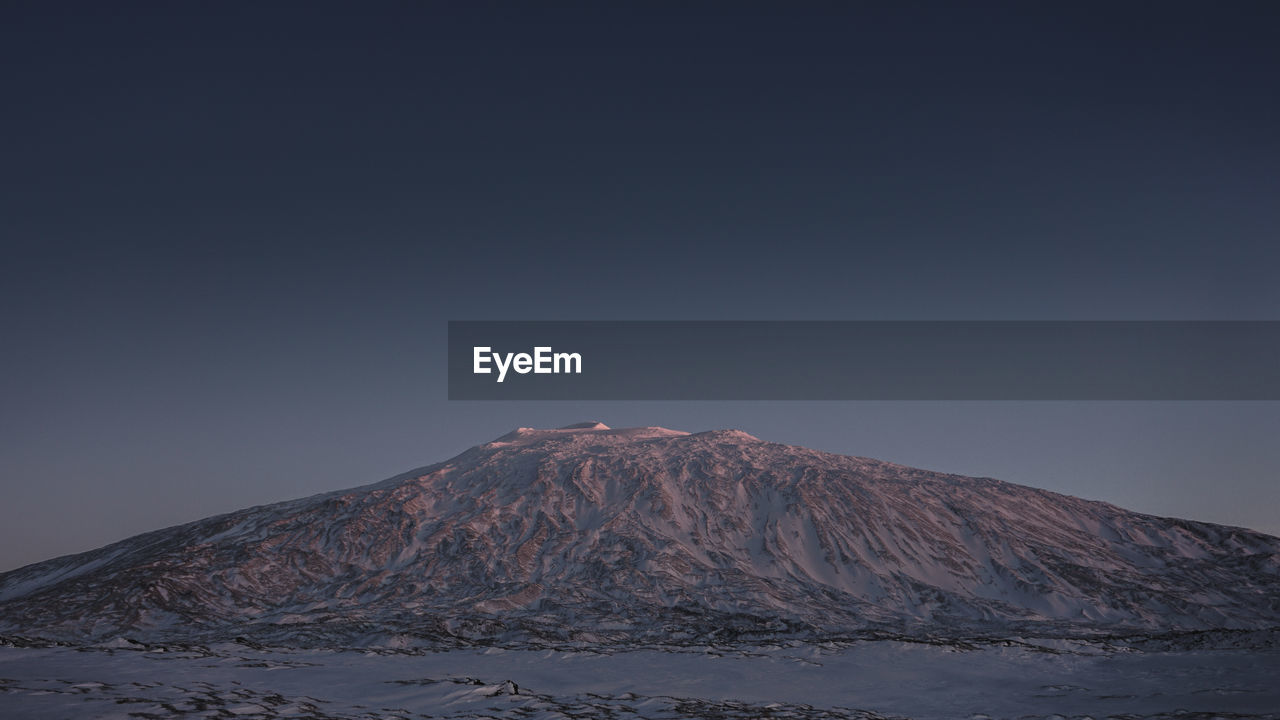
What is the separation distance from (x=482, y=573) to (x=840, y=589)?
82.7 m

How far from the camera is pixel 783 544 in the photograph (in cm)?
19300

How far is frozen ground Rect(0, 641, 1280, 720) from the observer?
121 feet

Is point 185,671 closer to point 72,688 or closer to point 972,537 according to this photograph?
point 72,688

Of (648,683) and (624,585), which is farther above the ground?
(648,683)

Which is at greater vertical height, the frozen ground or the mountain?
the frozen ground

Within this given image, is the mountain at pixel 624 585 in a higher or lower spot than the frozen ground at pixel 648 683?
lower

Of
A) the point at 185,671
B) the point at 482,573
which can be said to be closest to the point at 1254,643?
the point at 185,671

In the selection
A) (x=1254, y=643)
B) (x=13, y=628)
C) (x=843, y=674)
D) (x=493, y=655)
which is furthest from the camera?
(x=13, y=628)

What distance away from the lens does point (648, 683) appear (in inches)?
2045

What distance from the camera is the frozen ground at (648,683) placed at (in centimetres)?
3703

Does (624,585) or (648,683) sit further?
(624,585)

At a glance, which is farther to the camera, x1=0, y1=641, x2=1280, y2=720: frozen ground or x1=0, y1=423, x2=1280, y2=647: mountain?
x1=0, y1=423, x2=1280, y2=647: mountain

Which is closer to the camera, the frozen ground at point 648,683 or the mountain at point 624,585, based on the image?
the frozen ground at point 648,683

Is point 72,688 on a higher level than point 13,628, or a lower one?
higher
